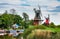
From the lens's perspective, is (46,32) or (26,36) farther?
(26,36)

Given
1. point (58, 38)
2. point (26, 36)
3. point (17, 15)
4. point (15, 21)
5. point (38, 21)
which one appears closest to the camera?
point (58, 38)

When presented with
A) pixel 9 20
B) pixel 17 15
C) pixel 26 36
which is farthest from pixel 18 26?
pixel 26 36

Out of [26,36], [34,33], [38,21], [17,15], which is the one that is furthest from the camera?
[17,15]

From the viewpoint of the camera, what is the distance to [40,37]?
11.7m

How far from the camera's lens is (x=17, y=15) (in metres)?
27.6

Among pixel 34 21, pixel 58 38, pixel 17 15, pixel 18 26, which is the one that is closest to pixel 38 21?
pixel 34 21

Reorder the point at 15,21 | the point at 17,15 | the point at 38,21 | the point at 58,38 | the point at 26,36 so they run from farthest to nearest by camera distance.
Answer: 1. the point at 17,15
2. the point at 15,21
3. the point at 38,21
4. the point at 26,36
5. the point at 58,38

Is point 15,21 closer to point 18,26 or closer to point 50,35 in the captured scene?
point 18,26

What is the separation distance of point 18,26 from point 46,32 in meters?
12.8

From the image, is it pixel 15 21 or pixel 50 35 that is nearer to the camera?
pixel 50 35

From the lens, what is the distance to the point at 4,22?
23.9 m

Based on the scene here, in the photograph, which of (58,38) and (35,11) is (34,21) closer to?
(35,11)

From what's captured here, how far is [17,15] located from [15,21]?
73.0 inches

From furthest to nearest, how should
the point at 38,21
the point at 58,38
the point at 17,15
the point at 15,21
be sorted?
the point at 17,15, the point at 15,21, the point at 38,21, the point at 58,38
